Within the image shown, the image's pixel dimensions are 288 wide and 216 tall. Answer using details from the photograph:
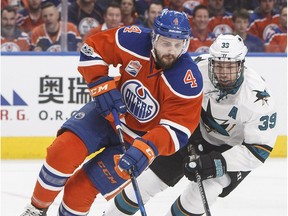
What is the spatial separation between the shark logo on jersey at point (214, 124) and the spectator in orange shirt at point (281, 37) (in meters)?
2.59

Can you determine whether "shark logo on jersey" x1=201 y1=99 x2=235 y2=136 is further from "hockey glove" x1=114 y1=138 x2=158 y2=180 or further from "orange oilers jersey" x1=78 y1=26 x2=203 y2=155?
"hockey glove" x1=114 y1=138 x2=158 y2=180

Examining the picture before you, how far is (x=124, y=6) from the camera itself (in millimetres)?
6203

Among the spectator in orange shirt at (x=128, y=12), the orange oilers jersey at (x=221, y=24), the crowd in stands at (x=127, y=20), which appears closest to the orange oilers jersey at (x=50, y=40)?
the crowd in stands at (x=127, y=20)

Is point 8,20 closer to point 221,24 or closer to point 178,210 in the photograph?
point 221,24

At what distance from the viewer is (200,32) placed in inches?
248

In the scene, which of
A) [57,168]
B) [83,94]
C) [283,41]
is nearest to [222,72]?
[57,168]

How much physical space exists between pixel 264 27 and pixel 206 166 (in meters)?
2.94

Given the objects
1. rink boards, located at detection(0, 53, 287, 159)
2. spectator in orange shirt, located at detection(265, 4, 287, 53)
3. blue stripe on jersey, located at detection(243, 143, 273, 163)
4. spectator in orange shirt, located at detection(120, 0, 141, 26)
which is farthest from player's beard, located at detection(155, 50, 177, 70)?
spectator in orange shirt, located at detection(265, 4, 287, 53)

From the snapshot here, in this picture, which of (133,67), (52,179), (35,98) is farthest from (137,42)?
(35,98)

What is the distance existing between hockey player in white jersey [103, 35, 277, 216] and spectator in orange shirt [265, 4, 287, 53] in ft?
8.26

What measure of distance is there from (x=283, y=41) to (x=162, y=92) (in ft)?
10.2

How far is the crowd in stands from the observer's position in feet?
19.8

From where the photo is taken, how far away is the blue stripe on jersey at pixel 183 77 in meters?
3.43

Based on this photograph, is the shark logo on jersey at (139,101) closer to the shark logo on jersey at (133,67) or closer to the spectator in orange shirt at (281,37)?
the shark logo on jersey at (133,67)
